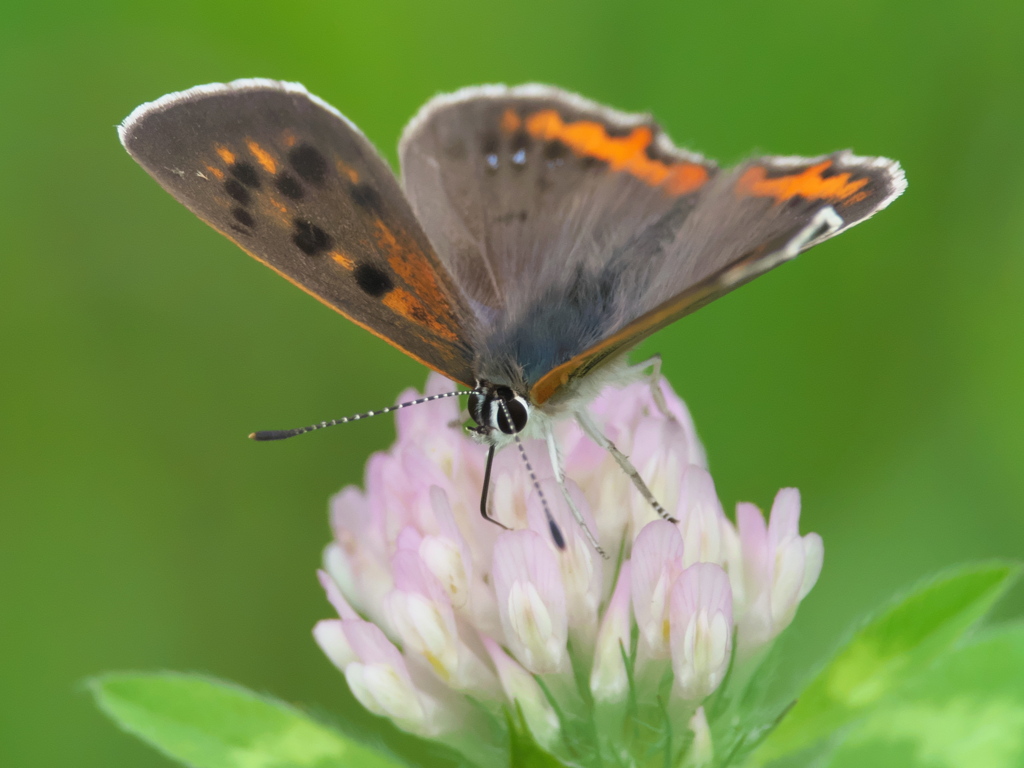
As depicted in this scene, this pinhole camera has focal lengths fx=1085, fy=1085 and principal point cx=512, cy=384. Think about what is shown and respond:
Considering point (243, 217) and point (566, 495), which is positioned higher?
point (243, 217)

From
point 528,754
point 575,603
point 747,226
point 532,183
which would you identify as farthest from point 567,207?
point 528,754

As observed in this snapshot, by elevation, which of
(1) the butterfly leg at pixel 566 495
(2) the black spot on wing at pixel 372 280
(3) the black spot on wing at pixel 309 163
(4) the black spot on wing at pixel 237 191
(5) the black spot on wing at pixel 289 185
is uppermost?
(3) the black spot on wing at pixel 309 163

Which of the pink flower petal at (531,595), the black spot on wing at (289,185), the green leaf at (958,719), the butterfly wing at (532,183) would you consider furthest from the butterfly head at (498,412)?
the green leaf at (958,719)

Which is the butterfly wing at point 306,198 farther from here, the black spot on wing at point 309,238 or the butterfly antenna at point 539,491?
the butterfly antenna at point 539,491

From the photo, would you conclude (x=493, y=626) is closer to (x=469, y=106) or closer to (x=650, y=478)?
(x=650, y=478)

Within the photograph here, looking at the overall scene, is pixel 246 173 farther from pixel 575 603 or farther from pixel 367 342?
pixel 367 342

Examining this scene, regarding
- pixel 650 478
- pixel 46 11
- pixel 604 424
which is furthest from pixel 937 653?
pixel 46 11

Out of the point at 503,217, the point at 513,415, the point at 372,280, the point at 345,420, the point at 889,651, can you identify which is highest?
the point at 503,217
